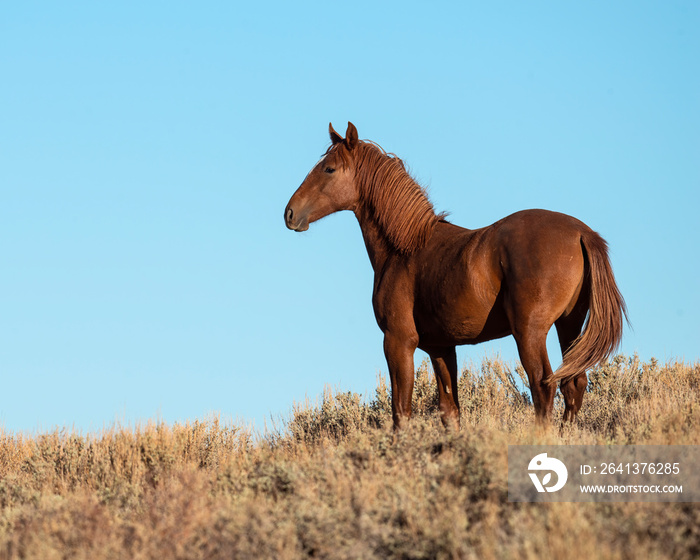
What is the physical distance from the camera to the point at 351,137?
7551 mm

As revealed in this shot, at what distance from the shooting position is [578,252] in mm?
6125

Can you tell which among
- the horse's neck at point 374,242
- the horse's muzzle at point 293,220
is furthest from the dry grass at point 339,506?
the horse's muzzle at point 293,220

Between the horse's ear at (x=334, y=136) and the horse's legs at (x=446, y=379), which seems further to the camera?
the horse's ear at (x=334, y=136)

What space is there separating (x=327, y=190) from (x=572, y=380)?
3109 mm

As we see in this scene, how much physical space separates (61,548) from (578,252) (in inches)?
177

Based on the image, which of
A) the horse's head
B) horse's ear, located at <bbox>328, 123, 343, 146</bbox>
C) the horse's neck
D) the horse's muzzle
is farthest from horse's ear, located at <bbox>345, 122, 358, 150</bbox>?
the horse's muzzle

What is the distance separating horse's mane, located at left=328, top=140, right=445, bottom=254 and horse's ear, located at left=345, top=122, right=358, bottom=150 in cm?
4

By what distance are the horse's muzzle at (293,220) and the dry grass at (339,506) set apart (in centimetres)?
229

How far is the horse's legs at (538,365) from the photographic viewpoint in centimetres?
601

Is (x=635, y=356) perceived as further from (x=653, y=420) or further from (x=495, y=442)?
(x=495, y=442)

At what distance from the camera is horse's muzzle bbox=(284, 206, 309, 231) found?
759 cm

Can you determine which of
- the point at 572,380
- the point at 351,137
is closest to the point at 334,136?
the point at 351,137

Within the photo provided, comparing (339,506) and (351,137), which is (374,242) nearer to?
(351,137)

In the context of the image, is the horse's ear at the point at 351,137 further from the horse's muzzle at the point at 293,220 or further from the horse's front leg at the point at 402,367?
the horse's front leg at the point at 402,367
